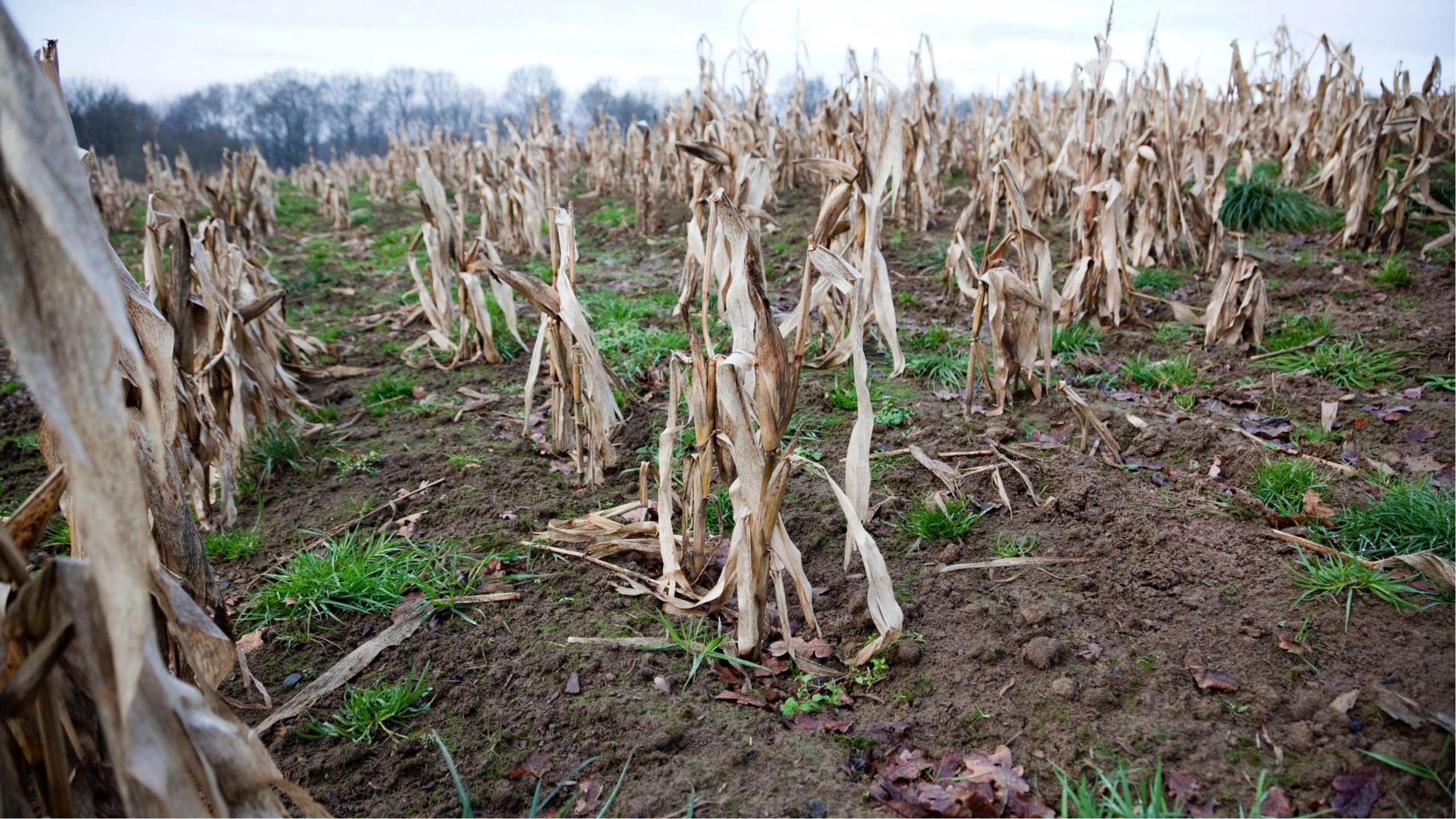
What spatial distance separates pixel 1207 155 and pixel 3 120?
9.62m

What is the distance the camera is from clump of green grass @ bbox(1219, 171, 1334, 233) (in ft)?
20.5

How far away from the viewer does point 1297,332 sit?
416 cm

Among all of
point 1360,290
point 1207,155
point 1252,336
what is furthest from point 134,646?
point 1207,155

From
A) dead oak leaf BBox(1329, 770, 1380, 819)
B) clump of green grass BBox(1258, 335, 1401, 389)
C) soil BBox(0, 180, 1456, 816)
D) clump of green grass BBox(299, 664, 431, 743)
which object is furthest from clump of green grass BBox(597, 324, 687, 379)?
dead oak leaf BBox(1329, 770, 1380, 819)

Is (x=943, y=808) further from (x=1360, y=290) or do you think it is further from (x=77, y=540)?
(x=1360, y=290)

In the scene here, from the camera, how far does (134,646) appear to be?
0.91m

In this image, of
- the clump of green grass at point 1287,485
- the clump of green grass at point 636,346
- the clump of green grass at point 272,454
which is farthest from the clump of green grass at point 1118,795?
the clump of green grass at point 272,454

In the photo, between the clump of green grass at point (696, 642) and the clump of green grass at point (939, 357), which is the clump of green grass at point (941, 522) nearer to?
the clump of green grass at point (696, 642)

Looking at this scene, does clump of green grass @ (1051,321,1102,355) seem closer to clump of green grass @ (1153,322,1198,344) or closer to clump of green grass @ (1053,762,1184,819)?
clump of green grass @ (1153,322,1198,344)

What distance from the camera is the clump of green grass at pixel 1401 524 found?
7.50 ft

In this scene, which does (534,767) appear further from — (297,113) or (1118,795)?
(297,113)

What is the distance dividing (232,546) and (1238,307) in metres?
4.81

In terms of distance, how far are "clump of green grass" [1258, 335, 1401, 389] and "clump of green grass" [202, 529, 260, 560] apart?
4617mm

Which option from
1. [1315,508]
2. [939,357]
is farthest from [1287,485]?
[939,357]
